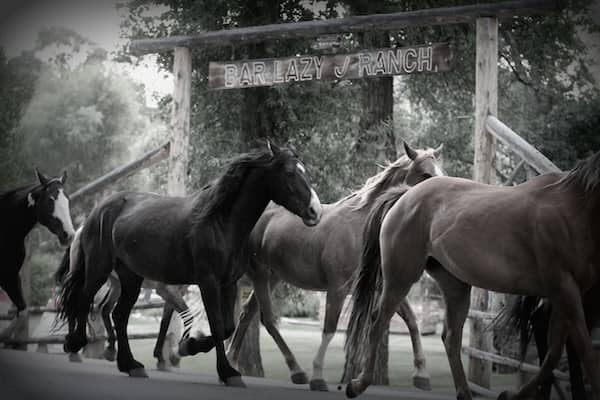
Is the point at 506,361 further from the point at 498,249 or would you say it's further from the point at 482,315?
the point at 498,249

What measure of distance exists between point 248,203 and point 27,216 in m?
3.18

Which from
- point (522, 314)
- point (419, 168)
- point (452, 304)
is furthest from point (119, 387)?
point (419, 168)

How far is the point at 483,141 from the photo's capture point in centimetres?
721

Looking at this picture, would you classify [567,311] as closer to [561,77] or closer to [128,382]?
[128,382]

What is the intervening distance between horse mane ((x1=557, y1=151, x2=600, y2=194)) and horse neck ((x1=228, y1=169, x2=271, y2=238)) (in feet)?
7.74

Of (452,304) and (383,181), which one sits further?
(383,181)

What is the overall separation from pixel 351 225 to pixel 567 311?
115 inches

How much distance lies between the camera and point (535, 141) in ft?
31.4

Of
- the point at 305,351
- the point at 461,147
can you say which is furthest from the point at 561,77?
the point at 305,351

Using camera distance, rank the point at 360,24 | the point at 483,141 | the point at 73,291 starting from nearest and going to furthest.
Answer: the point at 73,291, the point at 483,141, the point at 360,24

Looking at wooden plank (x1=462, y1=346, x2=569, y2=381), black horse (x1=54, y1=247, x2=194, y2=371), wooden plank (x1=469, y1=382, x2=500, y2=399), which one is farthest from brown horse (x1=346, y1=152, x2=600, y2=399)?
black horse (x1=54, y1=247, x2=194, y2=371)

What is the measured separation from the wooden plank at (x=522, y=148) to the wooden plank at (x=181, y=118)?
3.74 metres

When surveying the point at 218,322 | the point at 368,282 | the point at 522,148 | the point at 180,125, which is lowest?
the point at 218,322

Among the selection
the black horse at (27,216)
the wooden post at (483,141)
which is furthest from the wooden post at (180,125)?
the wooden post at (483,141)
